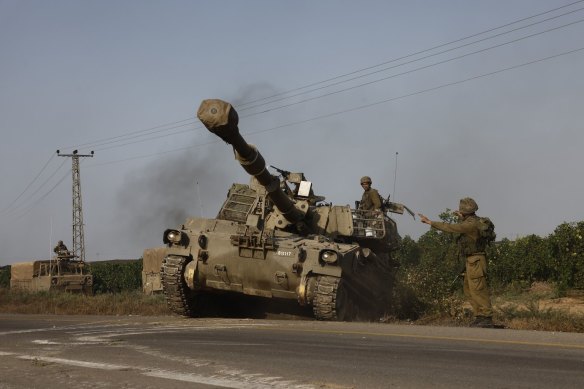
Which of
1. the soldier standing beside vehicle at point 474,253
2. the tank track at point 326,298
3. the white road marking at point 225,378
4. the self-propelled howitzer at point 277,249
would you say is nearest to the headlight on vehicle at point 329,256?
the self-propelled howitzer at point 277,249

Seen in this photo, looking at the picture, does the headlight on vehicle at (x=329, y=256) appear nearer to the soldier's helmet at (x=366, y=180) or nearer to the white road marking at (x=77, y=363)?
the soldier's helmet at (x=366, y=180)

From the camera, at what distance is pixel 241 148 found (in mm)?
14461

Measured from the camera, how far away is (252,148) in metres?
14.8

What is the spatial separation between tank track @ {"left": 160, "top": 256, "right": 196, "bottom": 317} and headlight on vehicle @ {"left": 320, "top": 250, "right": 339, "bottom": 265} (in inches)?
112

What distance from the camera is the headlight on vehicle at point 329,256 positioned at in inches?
572

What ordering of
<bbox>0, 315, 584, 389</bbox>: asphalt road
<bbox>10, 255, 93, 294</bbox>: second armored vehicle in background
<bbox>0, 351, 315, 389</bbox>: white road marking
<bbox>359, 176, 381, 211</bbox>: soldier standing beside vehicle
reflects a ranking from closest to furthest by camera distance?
<bbox>0, 351, 315, 389</bbox>: white road marking, <bbox>0, 315, 584, 389</bbox>: asphalt road, <bbox>359, 176, 381, 211</bbox>: soldier standing beside vehicle, <bbox>10, 255, 93, 294</bbox>: second armored vehicle in background

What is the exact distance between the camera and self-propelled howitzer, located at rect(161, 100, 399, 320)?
47.9 feet

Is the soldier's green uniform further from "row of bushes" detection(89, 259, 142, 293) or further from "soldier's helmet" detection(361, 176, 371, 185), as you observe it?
"row of bushes" detection(89, 259, 142, 293)

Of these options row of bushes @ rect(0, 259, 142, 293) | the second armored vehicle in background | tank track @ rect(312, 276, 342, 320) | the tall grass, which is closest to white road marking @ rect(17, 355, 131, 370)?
tank track @ rect(312, 276, 342, 320)

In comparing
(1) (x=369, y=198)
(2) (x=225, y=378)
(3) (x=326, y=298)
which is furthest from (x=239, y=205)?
(2) (x=225, y=378)

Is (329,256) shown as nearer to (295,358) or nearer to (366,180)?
(366,180)

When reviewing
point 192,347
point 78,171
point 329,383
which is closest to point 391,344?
point 192,347

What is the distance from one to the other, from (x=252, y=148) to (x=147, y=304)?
7192 mm

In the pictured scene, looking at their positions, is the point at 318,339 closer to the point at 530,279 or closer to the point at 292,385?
the point at 292,385
